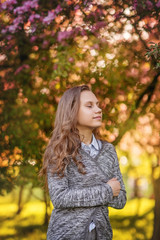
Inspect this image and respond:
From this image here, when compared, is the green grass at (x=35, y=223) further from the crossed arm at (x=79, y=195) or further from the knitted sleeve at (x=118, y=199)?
the crossed arm at (x=79, y=195)

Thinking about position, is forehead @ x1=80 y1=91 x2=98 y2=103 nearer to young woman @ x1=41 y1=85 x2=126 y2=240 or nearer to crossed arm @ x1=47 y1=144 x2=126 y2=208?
young woman @ x1=41 y1=85 x2=126 y2=240

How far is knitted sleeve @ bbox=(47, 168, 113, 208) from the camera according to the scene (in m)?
1.78

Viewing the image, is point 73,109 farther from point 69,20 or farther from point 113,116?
point 69,20

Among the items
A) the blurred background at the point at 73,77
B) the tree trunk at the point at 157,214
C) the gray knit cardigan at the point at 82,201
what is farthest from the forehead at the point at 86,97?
the tree trunk at the point at 157,214

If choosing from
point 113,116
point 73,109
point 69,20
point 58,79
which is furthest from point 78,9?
point 73,109

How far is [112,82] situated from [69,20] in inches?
31.7

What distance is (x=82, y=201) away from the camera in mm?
1784

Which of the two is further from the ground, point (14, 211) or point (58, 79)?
point (58, 79)

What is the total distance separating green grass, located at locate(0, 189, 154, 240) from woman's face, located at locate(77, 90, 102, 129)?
89.1 inches

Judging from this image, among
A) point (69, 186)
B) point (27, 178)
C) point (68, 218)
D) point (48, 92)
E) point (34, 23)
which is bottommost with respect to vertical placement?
point (27, 178)

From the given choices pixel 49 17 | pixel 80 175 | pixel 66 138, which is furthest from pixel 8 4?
pixel 80 175

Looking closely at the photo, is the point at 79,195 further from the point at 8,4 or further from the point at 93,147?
the point at 8,4

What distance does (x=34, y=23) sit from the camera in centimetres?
368

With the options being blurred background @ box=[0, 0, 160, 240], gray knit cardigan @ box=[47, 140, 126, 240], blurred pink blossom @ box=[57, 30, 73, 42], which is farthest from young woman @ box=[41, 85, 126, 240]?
blurred pink blossom @ box=[57, 30, 73, 42]
